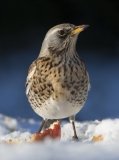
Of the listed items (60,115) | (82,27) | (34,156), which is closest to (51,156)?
(34,156)

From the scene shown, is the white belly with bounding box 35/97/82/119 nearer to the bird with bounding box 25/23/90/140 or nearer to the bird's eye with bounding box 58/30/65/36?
the bird with bounding box 25/23/90/140

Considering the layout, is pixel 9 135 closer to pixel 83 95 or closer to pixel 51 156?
pixel 83 95

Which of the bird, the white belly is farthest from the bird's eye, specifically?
Result: the white belly

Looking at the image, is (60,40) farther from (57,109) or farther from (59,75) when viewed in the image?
(57,109)

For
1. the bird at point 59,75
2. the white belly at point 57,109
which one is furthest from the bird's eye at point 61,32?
the white belly at point 57,109

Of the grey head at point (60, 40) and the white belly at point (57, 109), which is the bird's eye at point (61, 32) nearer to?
the grey head at point (60, 40)

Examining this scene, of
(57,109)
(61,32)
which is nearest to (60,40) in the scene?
(61,32)

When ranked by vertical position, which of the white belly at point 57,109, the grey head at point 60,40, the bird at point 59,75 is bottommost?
the white belly at point 57,109

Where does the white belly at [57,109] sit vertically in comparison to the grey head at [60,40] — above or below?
below
